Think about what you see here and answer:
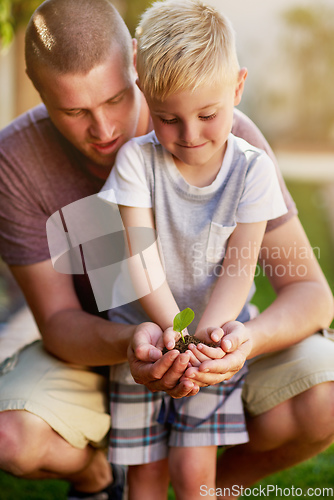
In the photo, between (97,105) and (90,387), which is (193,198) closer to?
(97,105)

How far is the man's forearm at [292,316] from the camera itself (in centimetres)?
159

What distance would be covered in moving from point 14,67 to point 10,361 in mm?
1557

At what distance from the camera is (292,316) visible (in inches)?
65.2

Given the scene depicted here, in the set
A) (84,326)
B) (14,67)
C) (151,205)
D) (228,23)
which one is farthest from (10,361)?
(14,67)

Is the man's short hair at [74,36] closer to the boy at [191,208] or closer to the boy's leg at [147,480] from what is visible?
the boy at [191,208]

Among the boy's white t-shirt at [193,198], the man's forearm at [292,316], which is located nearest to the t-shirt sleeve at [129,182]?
the boy's white t-shirt at [193,198]

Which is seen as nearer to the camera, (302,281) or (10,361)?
(302,281)

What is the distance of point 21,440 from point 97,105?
943 mm

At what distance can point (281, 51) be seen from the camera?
145 inches

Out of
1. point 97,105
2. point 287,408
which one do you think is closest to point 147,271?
point 97,105

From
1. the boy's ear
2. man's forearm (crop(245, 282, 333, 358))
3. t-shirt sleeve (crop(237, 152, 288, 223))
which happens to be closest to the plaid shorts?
man's forearm (crop(245, 282, 333, 358))

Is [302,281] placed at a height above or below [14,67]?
below

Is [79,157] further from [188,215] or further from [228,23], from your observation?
[228,23]

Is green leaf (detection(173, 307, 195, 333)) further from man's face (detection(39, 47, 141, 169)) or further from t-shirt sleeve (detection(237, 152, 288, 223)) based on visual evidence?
man's face (detection(39, 47, 141, 169))
